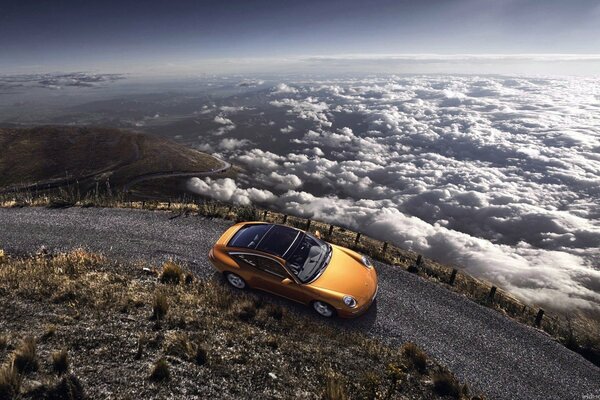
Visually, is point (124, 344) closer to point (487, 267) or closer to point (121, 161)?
point (487, 267)

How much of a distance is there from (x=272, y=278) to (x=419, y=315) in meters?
5.58

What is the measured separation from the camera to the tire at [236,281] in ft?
36.0

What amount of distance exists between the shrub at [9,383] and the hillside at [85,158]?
115462 millimetres

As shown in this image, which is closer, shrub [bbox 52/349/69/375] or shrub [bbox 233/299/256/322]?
shrub [bbox 52/349/69/375]

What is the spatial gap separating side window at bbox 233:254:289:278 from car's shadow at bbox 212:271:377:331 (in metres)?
1.07

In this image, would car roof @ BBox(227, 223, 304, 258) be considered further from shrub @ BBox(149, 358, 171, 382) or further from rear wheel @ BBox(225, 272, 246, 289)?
shrub @ BBox(149, 358, 171, 382)

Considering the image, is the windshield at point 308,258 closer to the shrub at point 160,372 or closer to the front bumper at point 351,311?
the front bumper at point 351,311

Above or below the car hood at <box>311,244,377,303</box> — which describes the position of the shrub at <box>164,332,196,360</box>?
above

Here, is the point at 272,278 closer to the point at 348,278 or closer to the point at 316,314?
the point at 316,314

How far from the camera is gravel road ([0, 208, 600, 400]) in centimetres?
901

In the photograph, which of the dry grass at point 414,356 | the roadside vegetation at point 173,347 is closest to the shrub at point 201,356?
the roadside vegetation at point 173,347

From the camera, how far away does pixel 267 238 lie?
11008 mm

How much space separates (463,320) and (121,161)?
145081 millimetres

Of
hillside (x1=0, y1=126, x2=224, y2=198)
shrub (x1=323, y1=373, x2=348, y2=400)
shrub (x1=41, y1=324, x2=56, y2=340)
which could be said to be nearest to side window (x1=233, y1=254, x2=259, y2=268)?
shrub (x1=323, y1=373, x2=348, y2=400)
